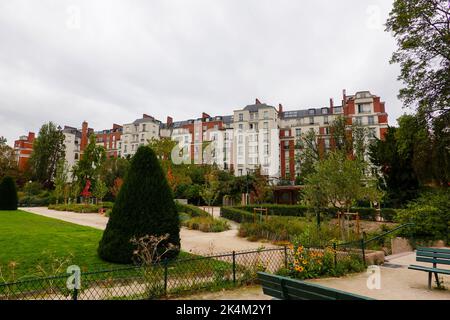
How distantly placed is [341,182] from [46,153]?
A: 190ft

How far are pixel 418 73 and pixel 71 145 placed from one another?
3245 inches

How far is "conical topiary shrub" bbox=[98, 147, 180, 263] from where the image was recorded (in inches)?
332

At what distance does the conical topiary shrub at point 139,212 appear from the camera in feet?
27.7

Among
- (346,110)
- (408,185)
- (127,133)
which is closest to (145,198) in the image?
(408,185)

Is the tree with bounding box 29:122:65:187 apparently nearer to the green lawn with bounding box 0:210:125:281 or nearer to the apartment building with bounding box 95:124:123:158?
the apartment building with bounding box 95:124:123:158

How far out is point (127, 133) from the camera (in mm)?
76625

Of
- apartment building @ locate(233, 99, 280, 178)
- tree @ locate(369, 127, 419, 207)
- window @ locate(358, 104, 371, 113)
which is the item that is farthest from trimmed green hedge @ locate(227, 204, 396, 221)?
window @ locate(358, 104, 371, 113)

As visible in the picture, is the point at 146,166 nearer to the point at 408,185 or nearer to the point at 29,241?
the point at 29,241

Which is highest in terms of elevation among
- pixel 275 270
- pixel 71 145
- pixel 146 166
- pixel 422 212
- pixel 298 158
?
pixel 71 145

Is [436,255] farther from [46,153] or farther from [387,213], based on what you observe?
[46,153]

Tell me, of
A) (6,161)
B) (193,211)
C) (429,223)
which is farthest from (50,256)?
(6,161)

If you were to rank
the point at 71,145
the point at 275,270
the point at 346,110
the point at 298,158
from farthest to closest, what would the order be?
the point at 71,145 → the point at 346,110 → the point at 298,158 → the point at 275,270

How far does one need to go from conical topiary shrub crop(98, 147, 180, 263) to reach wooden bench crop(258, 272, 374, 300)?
184 inches
